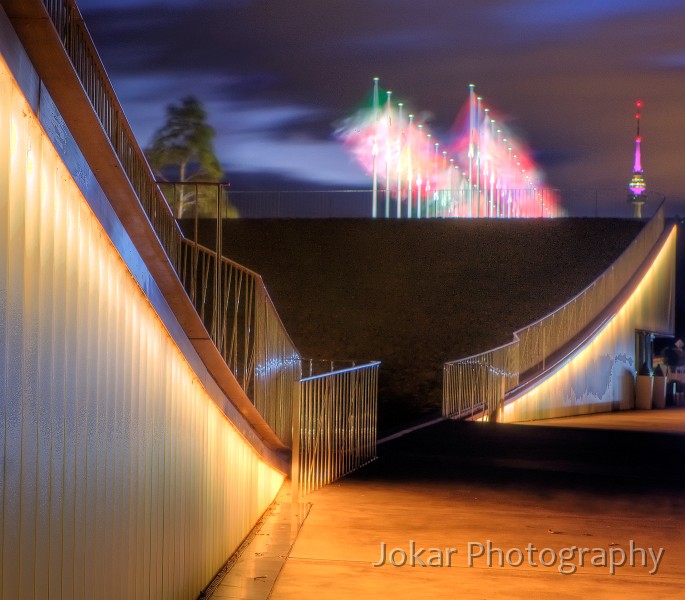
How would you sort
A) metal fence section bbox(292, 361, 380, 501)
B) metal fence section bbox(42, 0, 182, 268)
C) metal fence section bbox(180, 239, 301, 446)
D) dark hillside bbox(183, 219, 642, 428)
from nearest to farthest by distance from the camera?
1. metal fence section bbox(42, 0, 182, 268)
2. metal fence section bbox(180, 239, 301, 446)
3. metal fence section bbox(292, 361, 380, 501)
4. dark hillside bbox(183, 219, 642, 428)

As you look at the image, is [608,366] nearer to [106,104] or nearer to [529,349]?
[529,349]

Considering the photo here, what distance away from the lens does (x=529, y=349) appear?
2189 cm

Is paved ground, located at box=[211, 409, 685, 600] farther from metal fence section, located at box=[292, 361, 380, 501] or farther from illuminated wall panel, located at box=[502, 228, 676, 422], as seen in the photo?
illuminated wall panel, located at box=[502, 228, 676, 422]

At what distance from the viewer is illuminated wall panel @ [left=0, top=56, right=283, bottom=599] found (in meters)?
3.52

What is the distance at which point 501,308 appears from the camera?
91.1 ft

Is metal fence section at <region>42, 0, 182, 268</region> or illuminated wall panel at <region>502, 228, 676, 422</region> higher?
metal fence section at <region>42, 0, 182, 268</region>

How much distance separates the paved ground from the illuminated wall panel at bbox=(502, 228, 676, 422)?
6900 millimetres

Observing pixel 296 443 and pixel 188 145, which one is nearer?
pixel 296 443

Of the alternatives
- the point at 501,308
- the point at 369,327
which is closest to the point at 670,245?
the point at 501,308

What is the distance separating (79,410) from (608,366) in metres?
23.3

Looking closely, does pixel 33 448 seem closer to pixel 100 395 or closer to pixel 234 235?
pixel 100 395

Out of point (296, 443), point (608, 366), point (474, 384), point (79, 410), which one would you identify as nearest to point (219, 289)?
point (296, 443)

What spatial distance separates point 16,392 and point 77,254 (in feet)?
2.66

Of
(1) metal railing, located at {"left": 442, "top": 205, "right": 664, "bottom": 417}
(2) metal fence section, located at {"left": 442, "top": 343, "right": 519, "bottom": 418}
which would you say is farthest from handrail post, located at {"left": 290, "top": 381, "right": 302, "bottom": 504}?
(2) metal fence section, located at {"left": 442, "top": 343, "right": 519, "bottom": 418}
